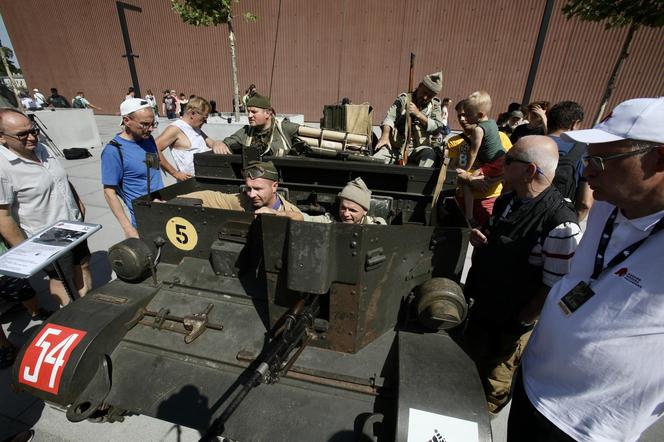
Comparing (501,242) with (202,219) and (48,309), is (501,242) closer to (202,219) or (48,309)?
(202,219)

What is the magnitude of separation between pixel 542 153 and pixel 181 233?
296cm

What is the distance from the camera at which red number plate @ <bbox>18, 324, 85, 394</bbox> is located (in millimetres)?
1970

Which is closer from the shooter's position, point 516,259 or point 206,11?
point 516,259

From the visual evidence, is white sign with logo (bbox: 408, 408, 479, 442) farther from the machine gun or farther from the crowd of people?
the machine gun

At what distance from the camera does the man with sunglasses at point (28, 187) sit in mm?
2668

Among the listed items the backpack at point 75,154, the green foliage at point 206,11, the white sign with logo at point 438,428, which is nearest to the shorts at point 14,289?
the white sign with logo at point 438,428

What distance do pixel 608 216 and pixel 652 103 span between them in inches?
20.6

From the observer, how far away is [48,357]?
2035mm

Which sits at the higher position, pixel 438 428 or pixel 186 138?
pixel 186 138

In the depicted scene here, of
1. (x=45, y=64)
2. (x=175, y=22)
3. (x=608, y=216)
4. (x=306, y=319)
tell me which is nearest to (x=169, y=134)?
(x=306, y=319)

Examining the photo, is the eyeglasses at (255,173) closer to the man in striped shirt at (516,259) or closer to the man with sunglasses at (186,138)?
the man with sunglasses at (186,138)

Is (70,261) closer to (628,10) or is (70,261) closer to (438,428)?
(438,428)

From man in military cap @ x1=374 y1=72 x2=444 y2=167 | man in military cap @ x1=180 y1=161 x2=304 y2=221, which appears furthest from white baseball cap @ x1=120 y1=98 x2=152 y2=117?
man in military cap @ x1=374 y1=72 x2=444 y2=167

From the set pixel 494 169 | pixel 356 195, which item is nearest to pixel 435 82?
pixel 494 169
